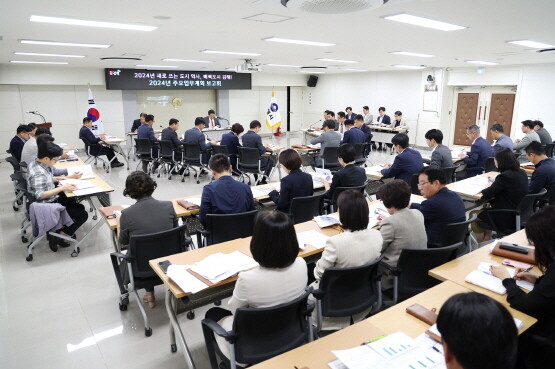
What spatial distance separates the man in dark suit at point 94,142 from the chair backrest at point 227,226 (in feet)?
21.7

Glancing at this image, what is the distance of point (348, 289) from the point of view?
2.27m

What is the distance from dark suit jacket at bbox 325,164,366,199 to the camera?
4.30 meters

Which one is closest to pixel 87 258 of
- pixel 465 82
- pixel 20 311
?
pixel 20 311

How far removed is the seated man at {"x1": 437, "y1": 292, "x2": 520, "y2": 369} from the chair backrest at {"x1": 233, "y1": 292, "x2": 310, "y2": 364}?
2.82 feet

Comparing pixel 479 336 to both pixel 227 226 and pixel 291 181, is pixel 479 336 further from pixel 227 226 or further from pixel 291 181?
pixel 291 181

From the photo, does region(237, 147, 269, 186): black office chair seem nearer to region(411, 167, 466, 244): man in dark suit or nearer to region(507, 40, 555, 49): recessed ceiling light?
region(411, 167, 466, 244): man in dark suit

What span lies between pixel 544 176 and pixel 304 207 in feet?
9.21

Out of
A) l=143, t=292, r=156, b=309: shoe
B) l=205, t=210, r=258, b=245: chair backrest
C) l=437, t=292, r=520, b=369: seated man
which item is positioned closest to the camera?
l=437, t=292, r=520, b=369: seated man

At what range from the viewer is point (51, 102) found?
11.5 m

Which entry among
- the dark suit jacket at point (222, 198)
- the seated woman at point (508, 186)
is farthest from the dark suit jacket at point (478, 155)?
the dark suit jacket at point (222, 198)

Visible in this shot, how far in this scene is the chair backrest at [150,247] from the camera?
2814 mm

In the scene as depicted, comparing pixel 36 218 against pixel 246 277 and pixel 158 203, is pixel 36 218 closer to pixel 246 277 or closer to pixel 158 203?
pixel 158 203

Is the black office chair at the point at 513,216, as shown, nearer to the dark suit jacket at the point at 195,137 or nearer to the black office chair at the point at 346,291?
the black office chair at the point at 346,291

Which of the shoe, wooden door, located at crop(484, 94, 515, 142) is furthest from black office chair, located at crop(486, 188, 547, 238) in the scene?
wooden door, located at crop(484, 94, 515, 142)
